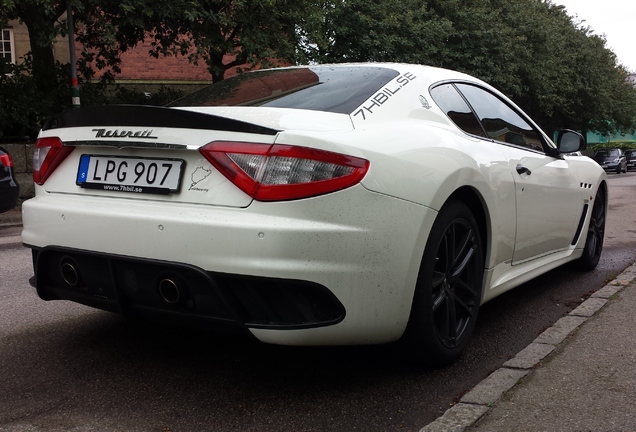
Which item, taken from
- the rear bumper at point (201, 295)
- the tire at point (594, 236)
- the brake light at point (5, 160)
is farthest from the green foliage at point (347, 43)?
the rear bumper at point (201, 295)

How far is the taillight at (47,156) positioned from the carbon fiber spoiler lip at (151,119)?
0.34ft

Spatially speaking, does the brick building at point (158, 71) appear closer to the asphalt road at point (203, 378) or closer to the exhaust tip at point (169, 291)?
the asphalt road at point (203, 378)

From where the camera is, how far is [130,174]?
10.3 ft

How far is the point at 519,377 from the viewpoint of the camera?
10.8 feet

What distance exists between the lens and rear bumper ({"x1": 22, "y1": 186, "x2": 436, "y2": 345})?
2.75 meters

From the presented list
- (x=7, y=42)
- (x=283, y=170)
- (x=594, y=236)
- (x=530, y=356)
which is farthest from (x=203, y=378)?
(x=7, y=42)

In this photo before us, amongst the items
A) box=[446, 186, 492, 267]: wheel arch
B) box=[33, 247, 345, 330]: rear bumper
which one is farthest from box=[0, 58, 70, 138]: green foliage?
box=[446, 186, 492, 267]: wheel arch

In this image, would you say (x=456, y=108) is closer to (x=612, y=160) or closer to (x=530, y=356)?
(x=530, y=356)

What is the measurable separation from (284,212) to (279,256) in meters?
0.17

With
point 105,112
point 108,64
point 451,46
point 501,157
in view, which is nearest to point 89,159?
point 105,112

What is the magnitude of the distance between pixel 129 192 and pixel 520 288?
341cm

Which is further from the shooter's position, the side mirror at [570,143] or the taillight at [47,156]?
the side mirror at [570,143]

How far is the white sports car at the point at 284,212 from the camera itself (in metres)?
2.79

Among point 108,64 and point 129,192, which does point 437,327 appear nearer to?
point 129,192
